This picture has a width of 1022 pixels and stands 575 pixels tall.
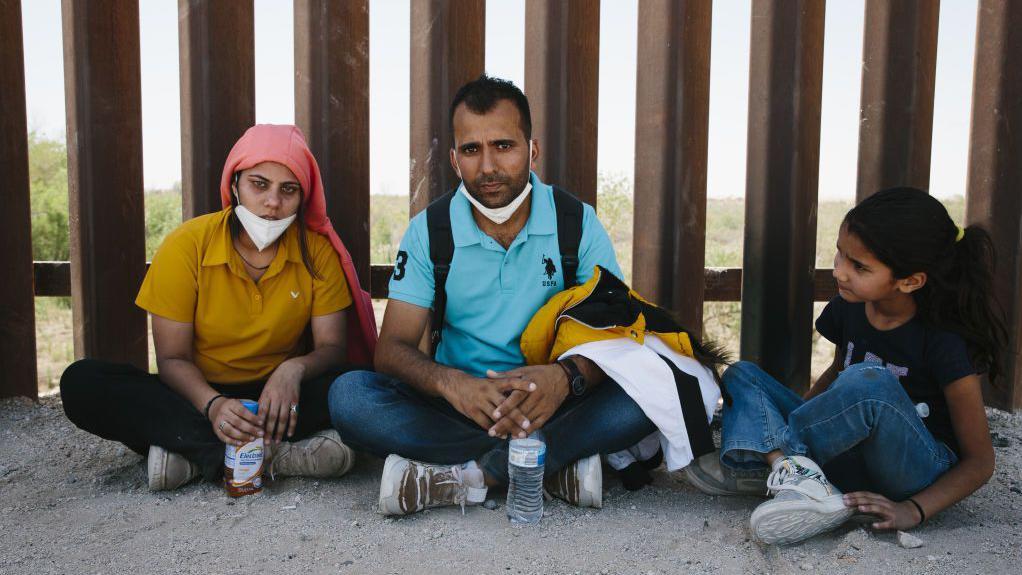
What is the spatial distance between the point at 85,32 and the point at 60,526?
217 cm

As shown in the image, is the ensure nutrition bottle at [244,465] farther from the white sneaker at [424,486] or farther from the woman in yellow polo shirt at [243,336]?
the white sneaker at [424,486]

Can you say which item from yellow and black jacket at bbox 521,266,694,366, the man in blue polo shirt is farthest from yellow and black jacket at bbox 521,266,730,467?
the man in blue polo shirt

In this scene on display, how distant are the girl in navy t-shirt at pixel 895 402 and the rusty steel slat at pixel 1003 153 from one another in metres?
1.47

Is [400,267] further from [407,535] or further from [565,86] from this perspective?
[565,86]

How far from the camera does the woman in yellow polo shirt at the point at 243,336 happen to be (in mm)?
2705

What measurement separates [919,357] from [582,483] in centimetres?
119

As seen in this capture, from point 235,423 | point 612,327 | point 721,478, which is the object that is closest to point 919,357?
point 721,478

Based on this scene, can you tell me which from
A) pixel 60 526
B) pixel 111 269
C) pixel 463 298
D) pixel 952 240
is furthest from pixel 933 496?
pixel 111 269

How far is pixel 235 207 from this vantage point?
296cm

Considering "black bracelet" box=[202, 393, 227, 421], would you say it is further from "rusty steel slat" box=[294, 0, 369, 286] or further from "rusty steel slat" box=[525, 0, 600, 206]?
"rusty steel slat" box=[525, 0, 600, 206]

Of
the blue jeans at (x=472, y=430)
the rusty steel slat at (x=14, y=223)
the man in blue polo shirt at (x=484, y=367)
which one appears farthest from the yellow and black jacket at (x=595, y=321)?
the rusty steel slat at (x=14, y=223)

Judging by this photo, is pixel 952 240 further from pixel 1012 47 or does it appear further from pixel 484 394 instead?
Result: pixel 1012 47

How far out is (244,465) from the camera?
261 centimetres

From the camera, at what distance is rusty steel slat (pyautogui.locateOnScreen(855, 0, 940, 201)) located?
3.71 meters
